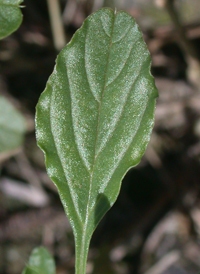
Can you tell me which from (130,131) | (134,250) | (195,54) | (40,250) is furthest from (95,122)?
(134,250)

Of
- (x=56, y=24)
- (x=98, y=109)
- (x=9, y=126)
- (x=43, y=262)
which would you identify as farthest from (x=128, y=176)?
(x=98, y=109)

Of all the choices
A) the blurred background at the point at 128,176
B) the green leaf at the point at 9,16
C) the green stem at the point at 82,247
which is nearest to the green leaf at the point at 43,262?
the green stem at the point at 82,247

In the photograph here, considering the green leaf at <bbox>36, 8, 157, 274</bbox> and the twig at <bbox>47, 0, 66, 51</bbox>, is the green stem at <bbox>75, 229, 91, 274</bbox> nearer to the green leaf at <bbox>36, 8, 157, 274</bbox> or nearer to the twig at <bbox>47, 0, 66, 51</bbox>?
the green leaf at <bbox>36, 8, 157, 274</bbox>

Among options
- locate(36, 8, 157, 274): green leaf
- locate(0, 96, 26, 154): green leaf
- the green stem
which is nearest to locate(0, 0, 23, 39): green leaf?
locate(36, 8, 157, 274): green leaf

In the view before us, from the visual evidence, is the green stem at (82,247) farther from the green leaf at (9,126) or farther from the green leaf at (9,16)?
the green leaf at (9,126)

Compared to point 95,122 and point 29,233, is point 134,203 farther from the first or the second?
point 95,122

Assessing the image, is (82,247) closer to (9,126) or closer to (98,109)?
(98,109)
